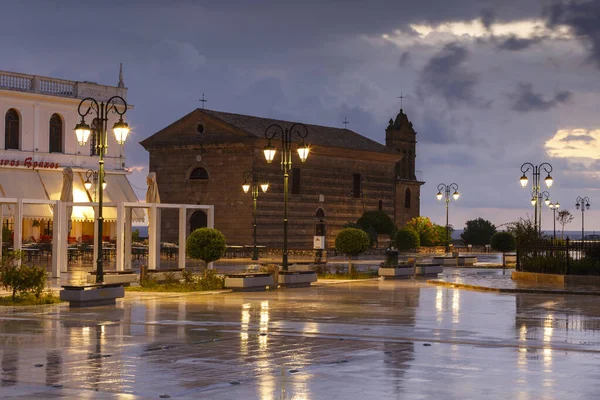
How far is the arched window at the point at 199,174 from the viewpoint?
194ft

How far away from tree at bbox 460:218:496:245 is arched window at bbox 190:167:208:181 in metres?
26.9

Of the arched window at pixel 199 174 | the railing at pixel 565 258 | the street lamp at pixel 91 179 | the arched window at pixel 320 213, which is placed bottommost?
the railing at pixel 565 258

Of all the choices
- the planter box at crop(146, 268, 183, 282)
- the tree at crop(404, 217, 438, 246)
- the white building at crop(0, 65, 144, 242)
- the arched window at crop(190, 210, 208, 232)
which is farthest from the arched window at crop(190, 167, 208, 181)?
the planter box at crop(146, 268, 183, 282)

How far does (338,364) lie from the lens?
12.3 m

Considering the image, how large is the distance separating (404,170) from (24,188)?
145ft

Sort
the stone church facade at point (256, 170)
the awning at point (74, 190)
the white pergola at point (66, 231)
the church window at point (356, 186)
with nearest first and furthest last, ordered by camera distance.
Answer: the white pergola at point (66, 231) < the awning at point (74, 190) < the stone church facade at point (256, 170) < the church window at point (356, 186)

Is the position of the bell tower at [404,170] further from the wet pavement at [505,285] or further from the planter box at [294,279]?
the planter box at [294,279]

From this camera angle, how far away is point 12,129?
4856 cm

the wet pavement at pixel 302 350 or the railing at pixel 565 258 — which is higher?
the railing at pixel 565 258

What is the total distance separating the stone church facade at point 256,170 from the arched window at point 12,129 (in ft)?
41.7

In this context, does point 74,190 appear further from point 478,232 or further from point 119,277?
point 478,232

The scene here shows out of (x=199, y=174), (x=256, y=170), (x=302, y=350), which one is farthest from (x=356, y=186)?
(x=302, y=350)

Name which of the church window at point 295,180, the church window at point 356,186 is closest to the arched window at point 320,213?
the church window at point 295,180

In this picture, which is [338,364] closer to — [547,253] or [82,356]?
[82,356]
